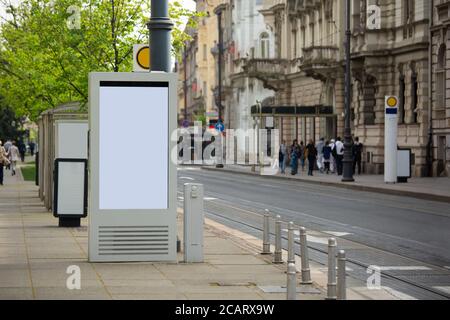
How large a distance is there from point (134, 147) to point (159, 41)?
1964mm

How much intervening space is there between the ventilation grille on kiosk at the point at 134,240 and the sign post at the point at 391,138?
92.5 ft

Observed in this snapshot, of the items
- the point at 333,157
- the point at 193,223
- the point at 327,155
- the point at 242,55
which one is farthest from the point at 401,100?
the point at 242,55

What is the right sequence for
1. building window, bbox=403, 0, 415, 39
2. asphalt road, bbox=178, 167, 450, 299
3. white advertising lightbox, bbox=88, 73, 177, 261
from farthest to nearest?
building window, bbox=403, 0, 415, 39 → asphalt road, bbox=178, 167, 450, 299 → white advertising lightbox, bbox=88, 73, 177, 261

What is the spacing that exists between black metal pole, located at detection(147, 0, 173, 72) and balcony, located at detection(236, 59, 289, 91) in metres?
59.8

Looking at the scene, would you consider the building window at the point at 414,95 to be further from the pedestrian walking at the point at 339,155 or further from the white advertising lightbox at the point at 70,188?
the white advertising lightbox at the point at 70,188

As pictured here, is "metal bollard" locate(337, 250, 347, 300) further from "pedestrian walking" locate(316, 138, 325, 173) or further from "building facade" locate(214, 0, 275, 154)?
"building facade" locate(214, 0, 275, 154)

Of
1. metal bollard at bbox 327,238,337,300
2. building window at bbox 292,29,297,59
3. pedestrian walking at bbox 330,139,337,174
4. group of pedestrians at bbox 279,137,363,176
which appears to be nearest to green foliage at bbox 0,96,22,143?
building window at bbox 292,29,297,59

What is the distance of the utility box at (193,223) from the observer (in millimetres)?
15648

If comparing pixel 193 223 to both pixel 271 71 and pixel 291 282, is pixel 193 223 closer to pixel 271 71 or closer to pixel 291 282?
pixel 291 282

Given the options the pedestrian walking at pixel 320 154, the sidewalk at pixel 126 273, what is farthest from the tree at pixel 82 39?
the pedestrian walking at pixel 320 154

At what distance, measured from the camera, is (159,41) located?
16.8m

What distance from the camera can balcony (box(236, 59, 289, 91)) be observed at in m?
76.9
